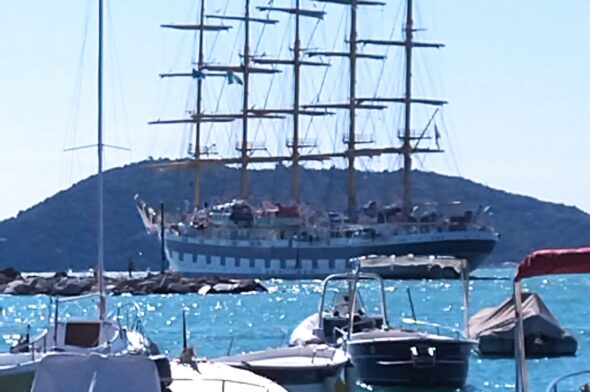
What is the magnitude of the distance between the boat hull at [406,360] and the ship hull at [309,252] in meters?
97.0

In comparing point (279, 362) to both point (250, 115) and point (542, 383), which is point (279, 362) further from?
point (250, 115)

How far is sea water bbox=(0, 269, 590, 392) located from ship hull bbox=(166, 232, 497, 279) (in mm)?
17766

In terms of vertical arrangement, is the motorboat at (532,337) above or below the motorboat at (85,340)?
below

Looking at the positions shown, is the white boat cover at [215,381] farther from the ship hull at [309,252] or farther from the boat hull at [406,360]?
the ship hull at [309,252]

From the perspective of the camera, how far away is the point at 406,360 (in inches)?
1235

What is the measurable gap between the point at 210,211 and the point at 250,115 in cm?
1455

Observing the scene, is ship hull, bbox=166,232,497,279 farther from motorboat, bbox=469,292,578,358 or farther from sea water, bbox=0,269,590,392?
motorboat, bbox=469,292,578,358

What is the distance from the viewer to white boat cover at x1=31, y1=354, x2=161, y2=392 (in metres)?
17.9

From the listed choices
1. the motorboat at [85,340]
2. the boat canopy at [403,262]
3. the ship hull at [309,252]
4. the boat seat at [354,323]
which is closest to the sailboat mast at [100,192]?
the motorboat at [85,340]

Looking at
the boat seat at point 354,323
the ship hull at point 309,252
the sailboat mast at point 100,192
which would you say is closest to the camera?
the sailboat mast at point 100,192

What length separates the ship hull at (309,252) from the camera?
129625mm

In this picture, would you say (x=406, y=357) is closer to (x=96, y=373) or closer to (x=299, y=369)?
(x=299, y=369)

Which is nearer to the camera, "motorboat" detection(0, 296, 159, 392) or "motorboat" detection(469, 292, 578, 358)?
"motorboat" detection(0, 296, 159, 392)

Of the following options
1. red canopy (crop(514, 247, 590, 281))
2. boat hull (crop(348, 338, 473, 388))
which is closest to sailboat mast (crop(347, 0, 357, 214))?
boat hull (crop(348, 338, 473, 388))
